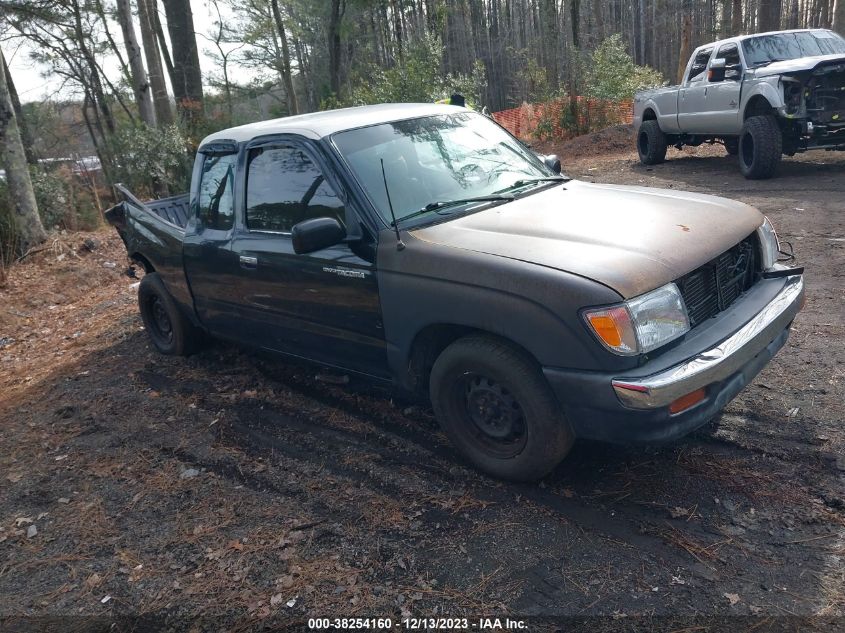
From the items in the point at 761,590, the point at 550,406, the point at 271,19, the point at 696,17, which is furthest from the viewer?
the point at 696,17

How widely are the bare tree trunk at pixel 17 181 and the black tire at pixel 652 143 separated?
10.5 meters

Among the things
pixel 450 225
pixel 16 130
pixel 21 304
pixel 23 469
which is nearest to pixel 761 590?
pixel 450 225

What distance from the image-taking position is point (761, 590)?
105 inches

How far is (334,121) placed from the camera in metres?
4.33

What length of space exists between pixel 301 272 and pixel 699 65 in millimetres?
10558

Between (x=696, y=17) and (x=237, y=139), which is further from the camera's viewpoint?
(x=696, y=17)

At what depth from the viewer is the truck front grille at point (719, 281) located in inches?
129

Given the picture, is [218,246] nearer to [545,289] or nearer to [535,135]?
[545,289]

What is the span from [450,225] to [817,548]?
2.20m

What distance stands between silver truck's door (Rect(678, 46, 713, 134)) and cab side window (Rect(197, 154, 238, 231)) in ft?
30.3

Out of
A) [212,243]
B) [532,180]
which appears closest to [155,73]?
[212,243]

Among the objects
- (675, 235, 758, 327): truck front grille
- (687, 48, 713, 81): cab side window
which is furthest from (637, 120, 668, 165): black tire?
(675, 235, 758, 327): truck front grille

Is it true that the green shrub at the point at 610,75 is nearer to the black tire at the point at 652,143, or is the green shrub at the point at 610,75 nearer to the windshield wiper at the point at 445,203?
the black tire at the point at 652,143

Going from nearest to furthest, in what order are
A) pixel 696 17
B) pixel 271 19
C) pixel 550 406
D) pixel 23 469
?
pixel 550 406 < pixel 23 469 < pixel 271 19 < pixel 696 17
